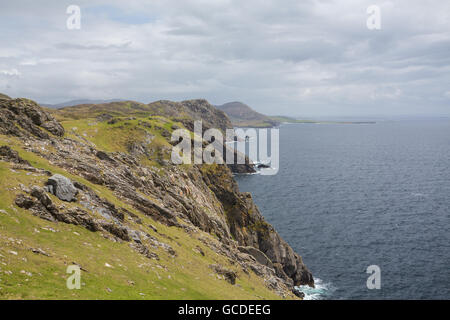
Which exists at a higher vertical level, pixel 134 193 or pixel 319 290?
pixel 134 193

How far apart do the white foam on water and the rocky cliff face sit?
88.3 inches

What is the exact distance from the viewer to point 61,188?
113ft

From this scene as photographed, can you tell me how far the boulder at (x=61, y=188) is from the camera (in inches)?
1334

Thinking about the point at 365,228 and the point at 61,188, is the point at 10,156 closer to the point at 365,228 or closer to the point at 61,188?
the point at 61,188

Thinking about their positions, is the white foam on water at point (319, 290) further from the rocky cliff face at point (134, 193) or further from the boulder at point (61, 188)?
the boulder at point (61, 188)

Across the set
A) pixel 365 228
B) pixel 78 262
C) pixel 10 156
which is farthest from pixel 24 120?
pixel 365 228

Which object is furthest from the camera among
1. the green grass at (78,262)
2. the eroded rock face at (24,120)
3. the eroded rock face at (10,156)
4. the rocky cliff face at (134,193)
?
the eroded rock face at (24,120)

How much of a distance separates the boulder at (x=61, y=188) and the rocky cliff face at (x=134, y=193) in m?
0.09

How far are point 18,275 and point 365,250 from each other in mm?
91435

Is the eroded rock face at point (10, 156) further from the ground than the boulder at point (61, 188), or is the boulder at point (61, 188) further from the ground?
the eroded rock face at point (10, 156)

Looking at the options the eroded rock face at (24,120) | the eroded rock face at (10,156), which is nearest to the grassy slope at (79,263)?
the eroded rock face at (10,156)

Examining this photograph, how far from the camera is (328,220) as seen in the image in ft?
383

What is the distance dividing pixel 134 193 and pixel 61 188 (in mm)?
17080
